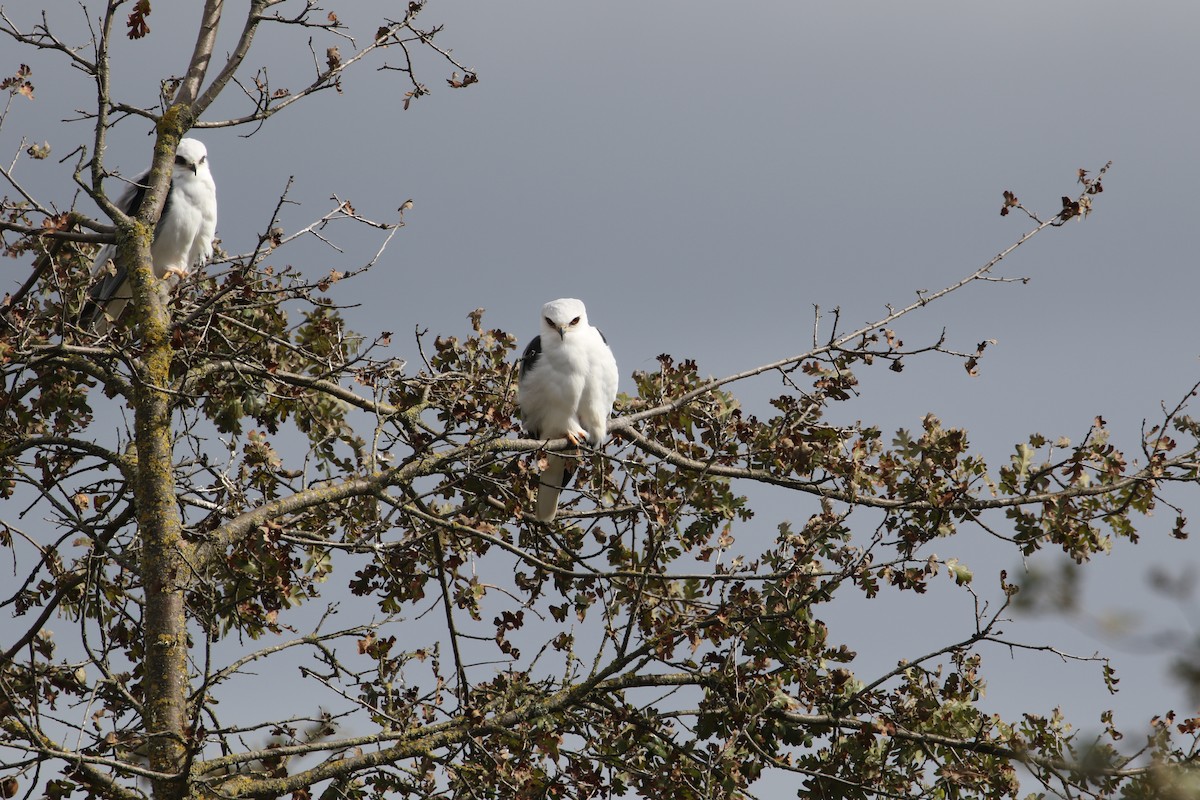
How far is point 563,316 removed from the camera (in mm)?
8719

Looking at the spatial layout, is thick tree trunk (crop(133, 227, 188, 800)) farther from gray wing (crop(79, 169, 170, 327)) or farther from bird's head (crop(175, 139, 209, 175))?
bird's head (crop(175, 139, 209, 175))

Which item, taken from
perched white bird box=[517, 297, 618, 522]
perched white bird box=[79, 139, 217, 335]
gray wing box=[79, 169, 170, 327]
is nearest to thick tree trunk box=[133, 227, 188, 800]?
gray wing box=[79, 169, 170, 327]

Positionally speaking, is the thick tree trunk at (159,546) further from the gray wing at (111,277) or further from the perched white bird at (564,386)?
the perched white bird at (564,386)

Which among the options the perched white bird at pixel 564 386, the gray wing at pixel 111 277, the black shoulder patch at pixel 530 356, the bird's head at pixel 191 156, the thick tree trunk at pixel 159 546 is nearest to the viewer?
the thick tree trunk at pixel 159 546

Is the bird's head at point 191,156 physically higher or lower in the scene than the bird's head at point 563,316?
higher

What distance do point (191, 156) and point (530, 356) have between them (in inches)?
122

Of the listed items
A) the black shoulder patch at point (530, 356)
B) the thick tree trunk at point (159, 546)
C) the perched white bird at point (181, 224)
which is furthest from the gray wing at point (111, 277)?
the black shoulder patch at point (530, 356)

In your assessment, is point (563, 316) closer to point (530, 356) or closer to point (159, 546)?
point (530, 356)

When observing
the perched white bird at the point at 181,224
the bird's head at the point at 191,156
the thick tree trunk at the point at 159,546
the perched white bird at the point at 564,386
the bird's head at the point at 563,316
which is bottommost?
the thick tree trunk at the point at 159,546

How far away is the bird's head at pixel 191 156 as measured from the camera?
9.55 m

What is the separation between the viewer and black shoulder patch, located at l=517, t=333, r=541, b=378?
8.80 metres

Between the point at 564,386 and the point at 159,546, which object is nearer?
the point at 159,546

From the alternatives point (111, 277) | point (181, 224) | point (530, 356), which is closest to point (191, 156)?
point (181, 224)

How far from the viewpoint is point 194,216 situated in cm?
937
